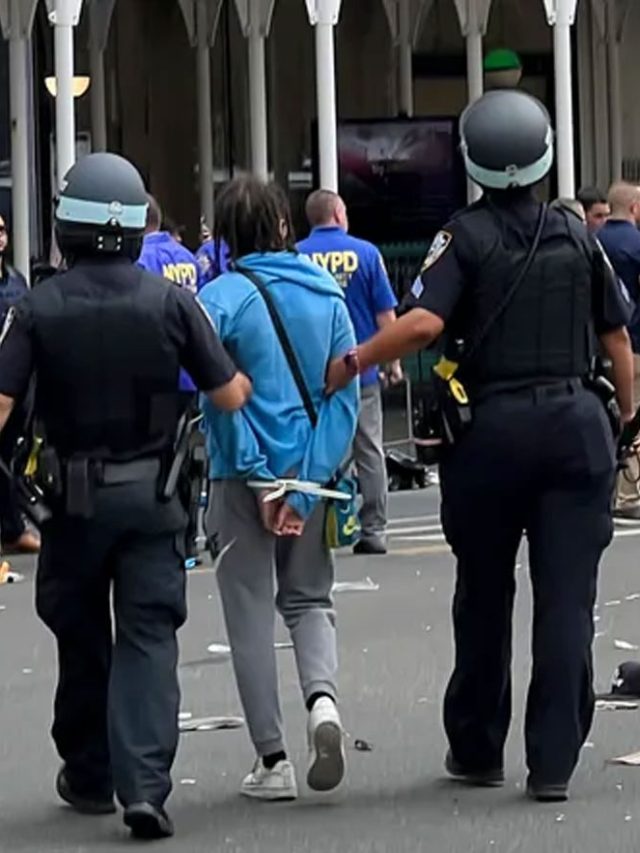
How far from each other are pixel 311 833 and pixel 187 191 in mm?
20073

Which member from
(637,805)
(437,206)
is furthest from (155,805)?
(437,206)

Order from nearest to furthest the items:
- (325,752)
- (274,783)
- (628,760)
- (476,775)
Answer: (325,752) → (274,783) → (476,775) → (628,760)

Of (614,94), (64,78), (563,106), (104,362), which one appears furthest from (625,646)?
(614,94)

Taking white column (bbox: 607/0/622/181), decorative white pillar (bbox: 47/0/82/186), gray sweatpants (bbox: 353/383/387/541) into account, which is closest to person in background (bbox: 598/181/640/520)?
gray sweatpants (bbox: 353/383/387/541)

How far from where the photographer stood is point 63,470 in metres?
6.45

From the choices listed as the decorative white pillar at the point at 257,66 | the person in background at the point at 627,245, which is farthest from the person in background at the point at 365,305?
the decorative white pillar at the point at 257,66

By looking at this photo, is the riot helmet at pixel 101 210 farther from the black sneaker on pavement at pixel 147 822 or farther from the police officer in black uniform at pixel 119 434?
the black sneaker on pavement at pixel 147 822

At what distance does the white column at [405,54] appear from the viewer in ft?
85.7

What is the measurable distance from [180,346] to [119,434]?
30 cm

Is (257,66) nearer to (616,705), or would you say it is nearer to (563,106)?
(563,106)

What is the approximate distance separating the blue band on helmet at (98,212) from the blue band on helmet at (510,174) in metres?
1.01

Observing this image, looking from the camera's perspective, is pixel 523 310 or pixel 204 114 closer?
pixel 523 310

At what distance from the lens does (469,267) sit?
6703 mm

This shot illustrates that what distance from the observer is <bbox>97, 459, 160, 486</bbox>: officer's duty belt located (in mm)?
6465
